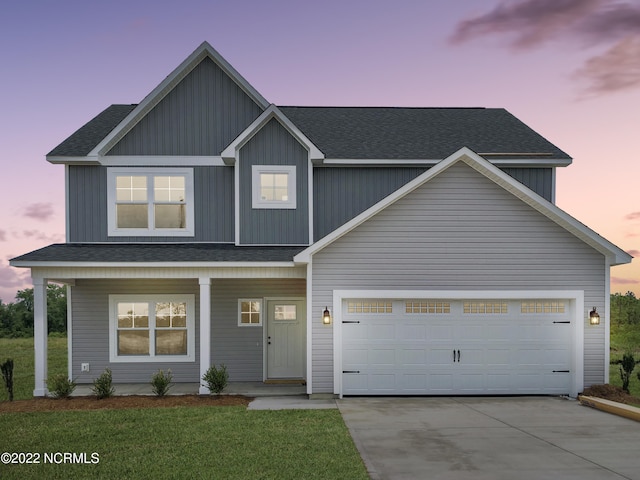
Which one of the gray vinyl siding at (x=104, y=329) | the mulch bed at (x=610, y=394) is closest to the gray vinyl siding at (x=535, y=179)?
the mulch bed at (x=610, y=394)

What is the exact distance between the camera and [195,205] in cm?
1544

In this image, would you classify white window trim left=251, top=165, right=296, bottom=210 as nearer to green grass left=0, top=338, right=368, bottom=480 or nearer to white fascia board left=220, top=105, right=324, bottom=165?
white fascia board left=220, top=105, right=324, bottom=165

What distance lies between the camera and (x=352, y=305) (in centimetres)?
1313

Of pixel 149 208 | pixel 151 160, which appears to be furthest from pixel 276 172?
pixel 149 208

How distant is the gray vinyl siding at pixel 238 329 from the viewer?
1534 cm

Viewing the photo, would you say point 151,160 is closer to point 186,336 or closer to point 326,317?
point 186,336

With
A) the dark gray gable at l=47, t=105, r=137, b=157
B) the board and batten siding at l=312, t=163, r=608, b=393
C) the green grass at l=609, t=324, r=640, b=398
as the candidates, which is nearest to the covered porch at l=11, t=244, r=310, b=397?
the dark gray gable at l=47, t=105, r=137, b=157

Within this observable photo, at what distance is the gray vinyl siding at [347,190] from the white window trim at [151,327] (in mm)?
4436

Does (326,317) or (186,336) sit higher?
(326,317)

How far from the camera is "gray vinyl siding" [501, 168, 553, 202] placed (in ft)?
53.1

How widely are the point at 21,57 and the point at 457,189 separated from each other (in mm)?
14545

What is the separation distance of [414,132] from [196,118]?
6903mm

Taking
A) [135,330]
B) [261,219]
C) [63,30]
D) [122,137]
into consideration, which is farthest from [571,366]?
[63,30]

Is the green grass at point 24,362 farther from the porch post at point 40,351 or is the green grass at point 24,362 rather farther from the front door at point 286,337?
the front door at point 286,337
